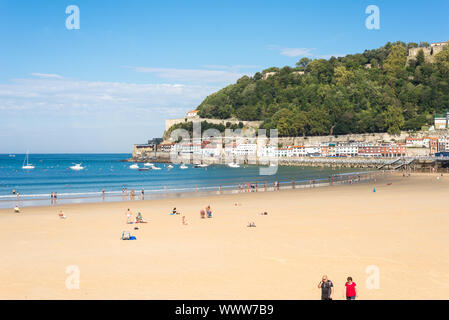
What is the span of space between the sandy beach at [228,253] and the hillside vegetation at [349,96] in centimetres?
10493

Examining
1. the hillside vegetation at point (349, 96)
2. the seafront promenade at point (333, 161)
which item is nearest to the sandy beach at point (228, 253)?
the seafront promenade at point (333, 161)

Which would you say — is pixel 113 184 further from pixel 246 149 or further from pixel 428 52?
pixel 428 52

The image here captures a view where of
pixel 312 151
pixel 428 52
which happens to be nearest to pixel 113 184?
pixel 312 151

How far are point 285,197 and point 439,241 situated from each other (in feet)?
63.8

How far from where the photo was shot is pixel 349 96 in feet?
454

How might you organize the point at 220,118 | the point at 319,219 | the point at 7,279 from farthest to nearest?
1. the point at 220,118
2. the point at 319,219
3. the point at 7,279

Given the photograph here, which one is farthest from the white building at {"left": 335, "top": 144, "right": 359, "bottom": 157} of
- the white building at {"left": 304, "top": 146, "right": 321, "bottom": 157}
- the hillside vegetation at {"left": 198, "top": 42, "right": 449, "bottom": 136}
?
the hillside vegetation at {"left": 198, "top": 42, "right": 449, "bottom": 136}

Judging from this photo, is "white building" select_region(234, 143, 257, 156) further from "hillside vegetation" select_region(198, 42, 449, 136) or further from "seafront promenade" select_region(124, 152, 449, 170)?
"hillside vegetation" select_region(198, 42, 449, 136)

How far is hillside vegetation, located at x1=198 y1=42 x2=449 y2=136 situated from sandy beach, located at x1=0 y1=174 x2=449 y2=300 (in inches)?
4131

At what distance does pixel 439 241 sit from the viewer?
16984 millimetres

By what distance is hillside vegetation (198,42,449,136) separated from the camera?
129000mm

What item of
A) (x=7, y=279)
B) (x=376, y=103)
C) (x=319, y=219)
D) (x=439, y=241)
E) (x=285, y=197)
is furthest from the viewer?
(x=376, y=103)
